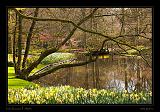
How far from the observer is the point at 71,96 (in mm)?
2963

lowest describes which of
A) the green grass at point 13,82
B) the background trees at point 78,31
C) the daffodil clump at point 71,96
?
the daffodil clump at point 71,96

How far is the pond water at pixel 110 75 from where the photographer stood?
2955mm

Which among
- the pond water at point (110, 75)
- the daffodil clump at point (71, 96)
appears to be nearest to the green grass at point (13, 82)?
the daffodil clump at point (71, 96)

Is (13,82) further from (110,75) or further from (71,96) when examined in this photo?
(110,75)

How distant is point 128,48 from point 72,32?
46 cm

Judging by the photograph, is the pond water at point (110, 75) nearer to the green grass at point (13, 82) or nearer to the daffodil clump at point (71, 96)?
the daffodil clump at point (71, 96)

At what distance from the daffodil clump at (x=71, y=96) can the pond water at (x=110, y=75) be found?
4cm

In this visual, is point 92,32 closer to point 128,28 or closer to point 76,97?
point 128,28

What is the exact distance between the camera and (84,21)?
9.78ft
